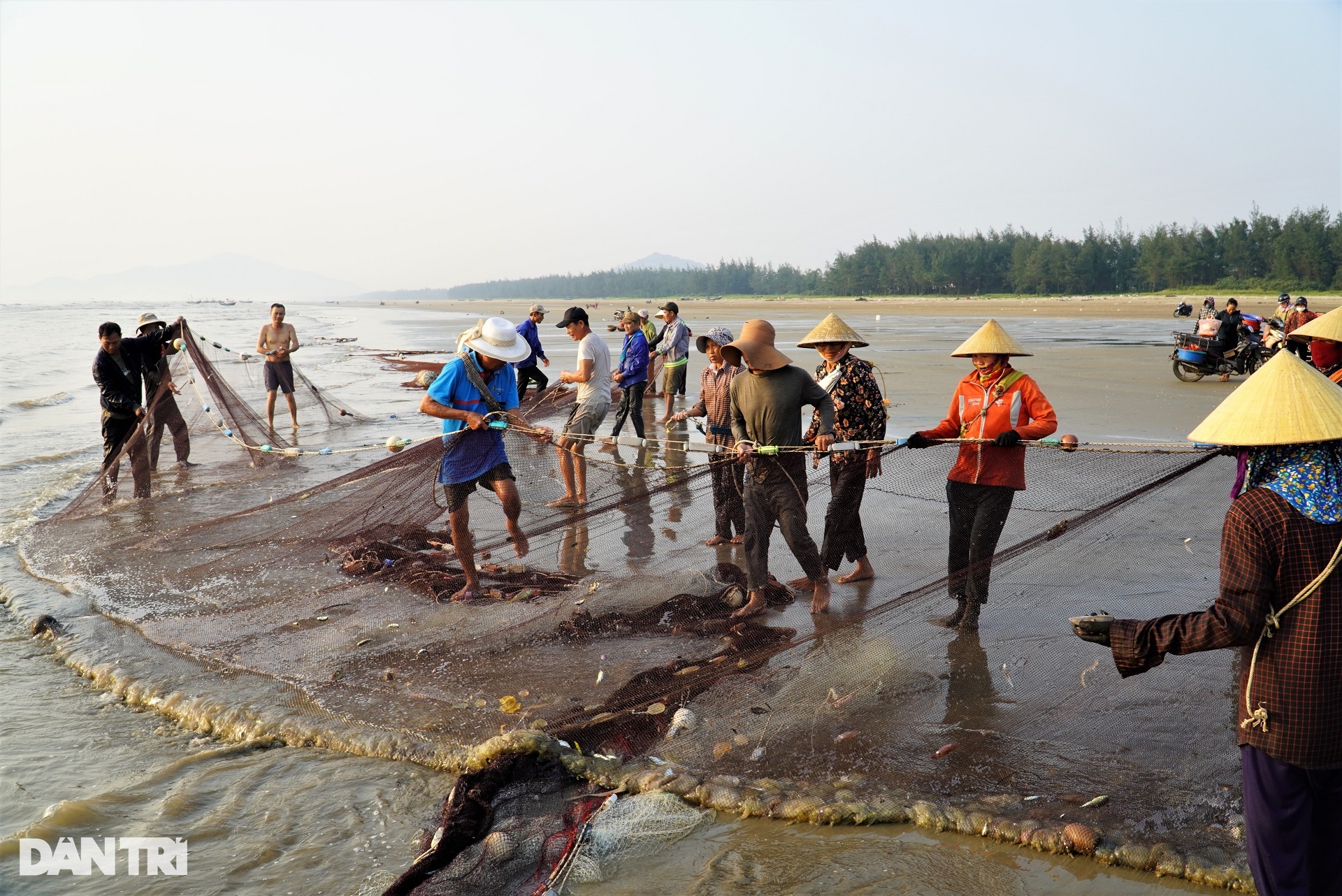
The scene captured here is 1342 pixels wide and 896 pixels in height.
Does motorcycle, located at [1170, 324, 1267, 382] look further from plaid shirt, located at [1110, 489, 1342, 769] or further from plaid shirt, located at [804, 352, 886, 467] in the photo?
plaid shirt, located at [1110, 489, 1342, 769]

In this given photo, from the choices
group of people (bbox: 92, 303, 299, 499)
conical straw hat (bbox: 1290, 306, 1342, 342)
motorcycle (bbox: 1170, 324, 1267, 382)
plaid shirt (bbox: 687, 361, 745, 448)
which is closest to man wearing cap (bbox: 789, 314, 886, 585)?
plaid shirt (bbox: 687, 361, 745, 448)

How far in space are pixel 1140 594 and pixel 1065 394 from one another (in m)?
10.2

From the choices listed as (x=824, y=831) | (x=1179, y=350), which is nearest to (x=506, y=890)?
(x=824, y=831)

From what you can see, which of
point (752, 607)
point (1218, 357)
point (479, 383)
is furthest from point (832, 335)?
point (1218, 357)

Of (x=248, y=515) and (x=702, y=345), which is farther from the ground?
(x=702, y=345)

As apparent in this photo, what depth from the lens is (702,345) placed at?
608cm

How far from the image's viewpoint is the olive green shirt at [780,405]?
4.89 m

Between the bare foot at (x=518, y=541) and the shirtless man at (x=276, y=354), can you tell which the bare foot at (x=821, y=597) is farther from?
the shirtless man at (x=276, y=354)

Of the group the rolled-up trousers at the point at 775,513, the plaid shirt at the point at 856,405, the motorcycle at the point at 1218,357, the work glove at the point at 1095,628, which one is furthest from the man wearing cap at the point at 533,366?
the motorcycle at the point at 1218,357

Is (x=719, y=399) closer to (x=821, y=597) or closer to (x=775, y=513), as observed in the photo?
(x=775, y=513)

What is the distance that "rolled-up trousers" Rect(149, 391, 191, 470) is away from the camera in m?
8.36

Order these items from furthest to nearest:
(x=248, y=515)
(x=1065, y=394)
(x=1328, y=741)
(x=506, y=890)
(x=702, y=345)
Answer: (x=1065, y=394) < (x=248, y=515) < (x=702, y=345) < (x=506, y=890) < (x=1328, y=741)

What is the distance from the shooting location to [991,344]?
4.54 metres

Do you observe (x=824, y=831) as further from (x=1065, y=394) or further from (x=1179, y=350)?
(x=1179, y=350)
